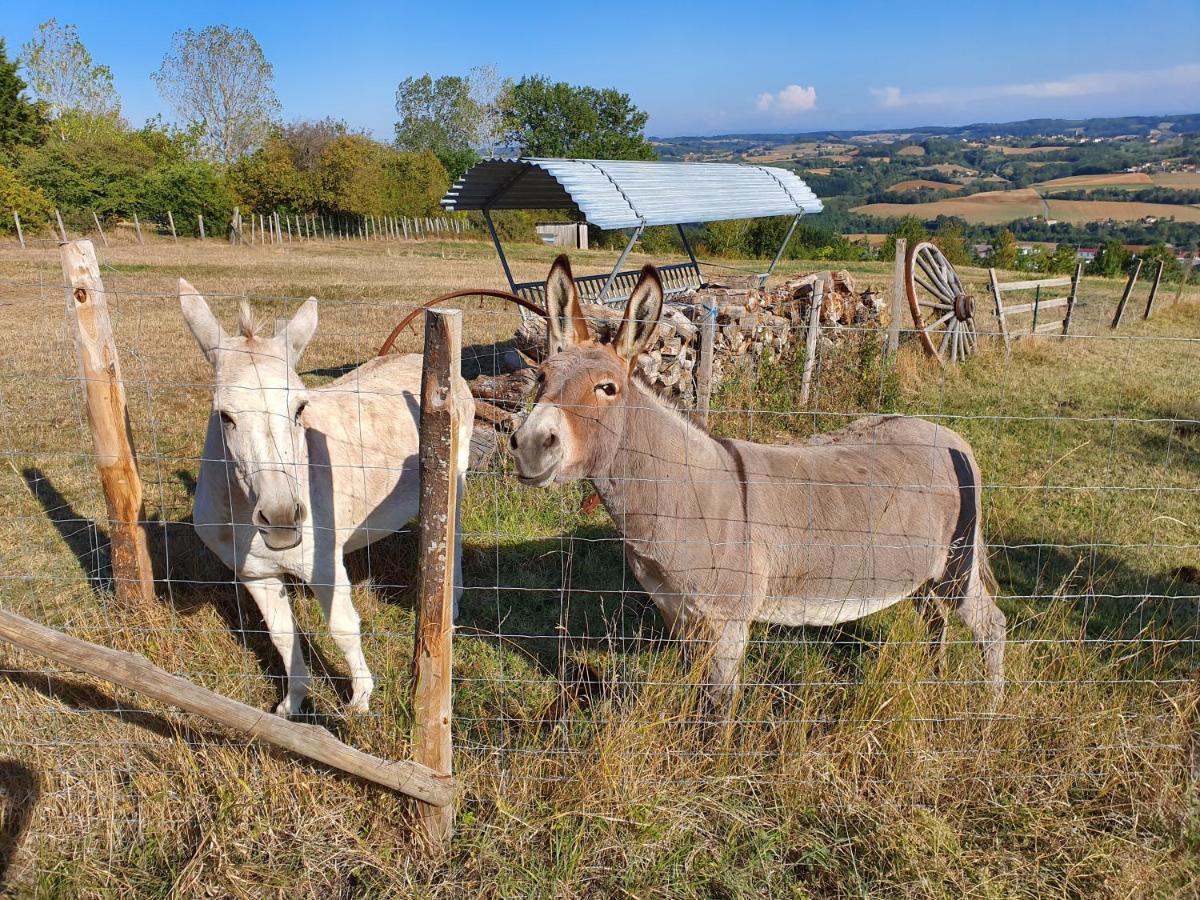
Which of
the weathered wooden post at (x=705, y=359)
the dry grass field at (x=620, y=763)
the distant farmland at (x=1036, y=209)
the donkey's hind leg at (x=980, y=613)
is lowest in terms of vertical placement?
the dry grass field at (x=620, y=763)

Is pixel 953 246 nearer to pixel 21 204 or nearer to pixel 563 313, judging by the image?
pixel 563 313

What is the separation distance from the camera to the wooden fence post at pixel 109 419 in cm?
369

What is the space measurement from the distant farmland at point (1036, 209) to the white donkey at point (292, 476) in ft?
154

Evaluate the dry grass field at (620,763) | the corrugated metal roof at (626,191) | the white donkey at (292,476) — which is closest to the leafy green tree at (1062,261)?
the corrugated metal roof at (626,191)

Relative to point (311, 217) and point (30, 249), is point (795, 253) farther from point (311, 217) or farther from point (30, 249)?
point (30, 249)

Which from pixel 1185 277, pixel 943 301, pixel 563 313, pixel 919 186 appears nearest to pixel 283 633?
pixel 563 313

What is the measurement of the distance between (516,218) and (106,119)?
2980cm

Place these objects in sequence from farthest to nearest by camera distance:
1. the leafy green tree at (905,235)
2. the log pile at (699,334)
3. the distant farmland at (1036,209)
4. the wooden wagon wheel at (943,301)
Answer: the distant farmland at (1036,209) → the leafy green tree at (905,235) → the wooden wagon wheel at (943,301) → the log pile at (699,334)

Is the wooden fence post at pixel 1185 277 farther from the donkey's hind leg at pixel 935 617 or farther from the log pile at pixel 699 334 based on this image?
the donkey's hind leg at pixel 935 617

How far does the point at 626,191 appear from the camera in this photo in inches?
380

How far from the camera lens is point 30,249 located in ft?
90.0

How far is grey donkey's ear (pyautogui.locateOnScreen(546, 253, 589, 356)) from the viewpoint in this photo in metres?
2.96

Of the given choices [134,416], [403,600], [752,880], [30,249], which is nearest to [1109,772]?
[752,880]

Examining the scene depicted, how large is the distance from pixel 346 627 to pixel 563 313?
68.3 inches
